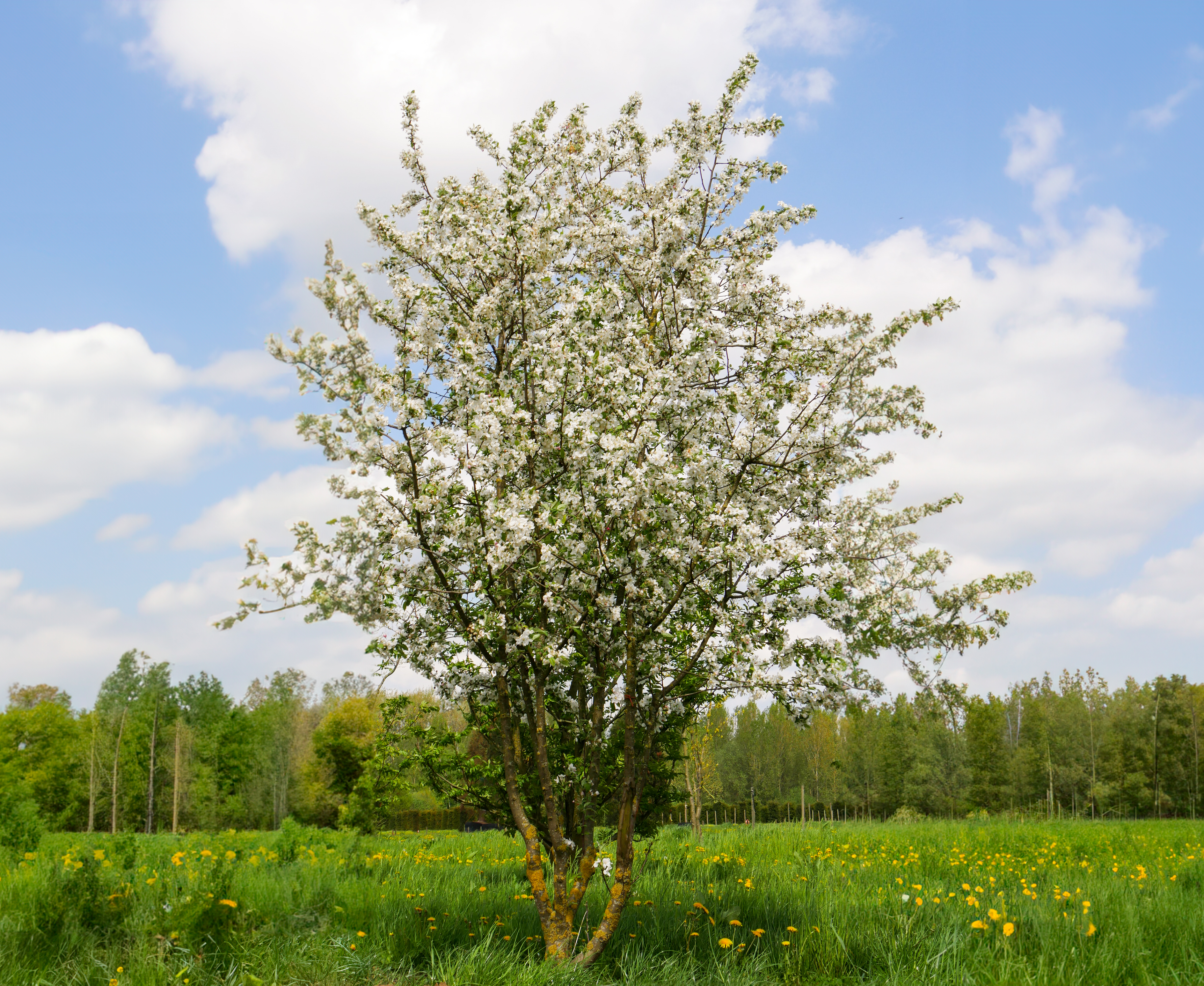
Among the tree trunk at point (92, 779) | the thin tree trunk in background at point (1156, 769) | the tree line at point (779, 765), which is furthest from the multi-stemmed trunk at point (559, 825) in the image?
the thin tree trunk in background at point (1156, 769)

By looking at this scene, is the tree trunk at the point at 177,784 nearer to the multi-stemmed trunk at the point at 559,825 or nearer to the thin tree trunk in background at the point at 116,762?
the thin tree trunk in background at the point at 116,762

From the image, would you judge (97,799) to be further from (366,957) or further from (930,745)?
(366,957)

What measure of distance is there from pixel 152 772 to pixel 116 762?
377 centimetres

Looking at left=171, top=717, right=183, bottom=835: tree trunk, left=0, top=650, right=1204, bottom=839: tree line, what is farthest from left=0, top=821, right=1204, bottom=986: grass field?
left=171, top=717, right=183, bottom=835: tree trunk

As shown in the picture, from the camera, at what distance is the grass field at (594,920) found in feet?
20.8

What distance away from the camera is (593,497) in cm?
649

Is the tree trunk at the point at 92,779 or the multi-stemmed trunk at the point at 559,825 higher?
the multi-stemmed trunk at the point at 559,825

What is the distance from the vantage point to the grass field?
634 centimetres

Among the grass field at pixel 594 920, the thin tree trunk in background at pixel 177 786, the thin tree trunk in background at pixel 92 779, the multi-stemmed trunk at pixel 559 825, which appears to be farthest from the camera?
the thin tree trunk in background at pixel 177 786

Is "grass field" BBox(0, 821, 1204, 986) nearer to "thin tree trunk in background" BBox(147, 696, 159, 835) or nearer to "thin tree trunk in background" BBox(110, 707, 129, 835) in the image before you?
"thin tree trunk in background" BBox(110, 707, 129, 835)

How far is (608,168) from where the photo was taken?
9.63 m

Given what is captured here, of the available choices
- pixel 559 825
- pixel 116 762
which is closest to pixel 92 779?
pixel 116 762

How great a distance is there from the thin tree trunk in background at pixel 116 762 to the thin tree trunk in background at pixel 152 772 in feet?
6.27

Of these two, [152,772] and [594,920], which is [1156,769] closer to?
[594,920]
